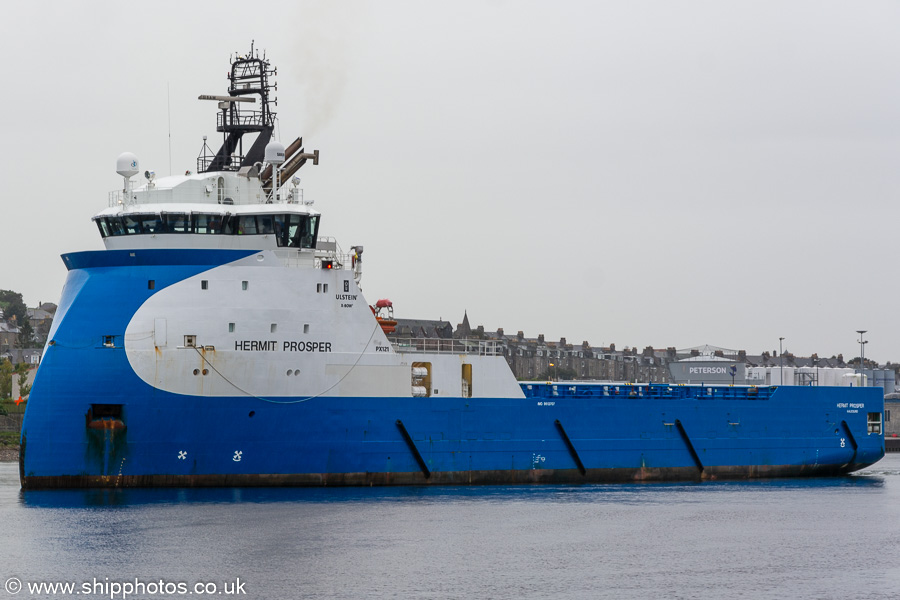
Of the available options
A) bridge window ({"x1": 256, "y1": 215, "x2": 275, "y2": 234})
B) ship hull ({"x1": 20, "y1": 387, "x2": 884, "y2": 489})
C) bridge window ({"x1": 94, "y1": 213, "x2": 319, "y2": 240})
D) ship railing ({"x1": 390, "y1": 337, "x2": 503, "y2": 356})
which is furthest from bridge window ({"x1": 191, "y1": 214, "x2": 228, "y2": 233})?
ship railing ({"x1": 390, "y1": 337, "x2": 503, "y2": 356})

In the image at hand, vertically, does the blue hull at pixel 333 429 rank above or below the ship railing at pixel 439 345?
below

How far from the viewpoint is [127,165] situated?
38.5 m

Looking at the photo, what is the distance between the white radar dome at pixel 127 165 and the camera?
38.5 meters

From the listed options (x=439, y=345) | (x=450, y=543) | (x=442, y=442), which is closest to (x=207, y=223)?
(x=439, y=345)

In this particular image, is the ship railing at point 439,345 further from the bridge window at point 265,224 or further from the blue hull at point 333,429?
the bridge window at point 265,224

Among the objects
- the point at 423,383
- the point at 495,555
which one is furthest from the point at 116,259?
the point at 495,555

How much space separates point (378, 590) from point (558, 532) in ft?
27.2

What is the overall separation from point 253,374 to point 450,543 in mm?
9802

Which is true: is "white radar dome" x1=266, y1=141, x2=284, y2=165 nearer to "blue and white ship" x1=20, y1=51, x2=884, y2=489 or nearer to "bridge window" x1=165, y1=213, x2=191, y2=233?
"blue and white ship" x1=20, y1=51, x2=884, y2=489

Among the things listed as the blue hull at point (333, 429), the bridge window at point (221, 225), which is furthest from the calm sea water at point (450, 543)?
the bridge window at point (221, 225)

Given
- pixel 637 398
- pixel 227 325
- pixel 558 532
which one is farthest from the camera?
pixel 637 398

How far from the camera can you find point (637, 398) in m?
45.1

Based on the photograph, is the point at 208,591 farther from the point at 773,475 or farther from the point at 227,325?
the point at 773,475

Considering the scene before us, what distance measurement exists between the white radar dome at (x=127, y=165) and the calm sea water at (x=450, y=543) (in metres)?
9.65
